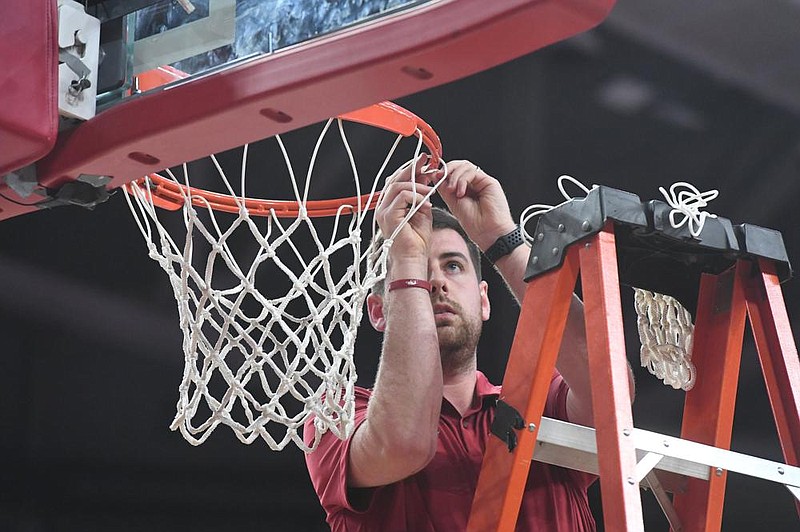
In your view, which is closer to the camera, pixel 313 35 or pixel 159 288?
pixel 313 35

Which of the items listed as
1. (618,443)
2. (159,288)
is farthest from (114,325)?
(618,443)

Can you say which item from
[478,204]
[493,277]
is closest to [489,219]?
[478,204]

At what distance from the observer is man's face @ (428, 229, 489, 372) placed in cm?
204

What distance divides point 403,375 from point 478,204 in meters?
0.42

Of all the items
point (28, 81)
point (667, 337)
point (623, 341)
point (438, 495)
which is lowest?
point (438, 495)

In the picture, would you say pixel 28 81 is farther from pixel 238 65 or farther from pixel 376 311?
pixel 376 311

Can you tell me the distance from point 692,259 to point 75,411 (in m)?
2.08

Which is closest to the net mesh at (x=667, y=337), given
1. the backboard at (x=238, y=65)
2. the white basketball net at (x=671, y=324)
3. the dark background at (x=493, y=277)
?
the white basketball net at (x=671, y=324)

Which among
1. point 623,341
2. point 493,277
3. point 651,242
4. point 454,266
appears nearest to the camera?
point 623,341

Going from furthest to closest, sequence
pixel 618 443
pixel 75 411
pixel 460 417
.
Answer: pixel 75 411, pixel 460 417, pixel 618 443

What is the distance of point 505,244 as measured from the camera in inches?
78.2

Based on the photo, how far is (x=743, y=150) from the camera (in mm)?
3209

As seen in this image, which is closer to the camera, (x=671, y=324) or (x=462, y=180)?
(x=671, y=324)

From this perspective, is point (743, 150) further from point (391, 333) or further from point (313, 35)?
point (313, 35)
